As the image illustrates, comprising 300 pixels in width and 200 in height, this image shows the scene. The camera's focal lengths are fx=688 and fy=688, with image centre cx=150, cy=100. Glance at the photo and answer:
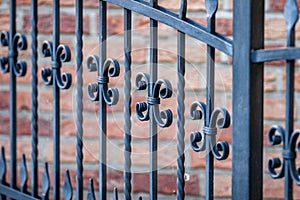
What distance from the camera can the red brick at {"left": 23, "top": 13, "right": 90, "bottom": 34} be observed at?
6.81 feet

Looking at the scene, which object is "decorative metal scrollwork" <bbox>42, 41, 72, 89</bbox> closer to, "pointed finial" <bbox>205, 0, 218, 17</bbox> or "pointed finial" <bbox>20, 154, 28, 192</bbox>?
"pointed finial" <bbox>20, 154, 28, 192</bbox>

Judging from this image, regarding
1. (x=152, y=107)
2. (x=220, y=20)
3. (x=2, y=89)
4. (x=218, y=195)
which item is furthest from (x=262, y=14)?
Answer: (x=2, y=89)

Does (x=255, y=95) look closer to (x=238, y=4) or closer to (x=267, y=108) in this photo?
(x=238, y=4)

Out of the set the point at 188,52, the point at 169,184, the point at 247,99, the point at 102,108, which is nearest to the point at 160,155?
the point at 169,184

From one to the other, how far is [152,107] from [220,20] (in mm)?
882

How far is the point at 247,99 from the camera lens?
1.05m

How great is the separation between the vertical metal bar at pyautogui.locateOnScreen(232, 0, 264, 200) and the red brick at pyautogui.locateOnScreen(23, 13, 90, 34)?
106 cm

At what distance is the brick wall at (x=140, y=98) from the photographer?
1.97 metres

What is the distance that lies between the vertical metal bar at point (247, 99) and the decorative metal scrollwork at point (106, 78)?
247 mm

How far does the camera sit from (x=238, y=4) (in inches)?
42.2

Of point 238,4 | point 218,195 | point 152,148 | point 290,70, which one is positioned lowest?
point 218,195

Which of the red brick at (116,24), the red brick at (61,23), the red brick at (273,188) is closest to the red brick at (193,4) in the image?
the red brick at (116,24)

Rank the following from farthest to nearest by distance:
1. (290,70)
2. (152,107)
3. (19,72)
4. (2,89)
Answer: (2,89) → (19,72) → (152,107) → (290,70)

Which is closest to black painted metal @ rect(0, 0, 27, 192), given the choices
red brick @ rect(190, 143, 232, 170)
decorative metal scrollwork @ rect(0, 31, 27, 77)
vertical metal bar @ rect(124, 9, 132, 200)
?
decorative metal scrollwork @ rect(0, 31, 27, 77)
